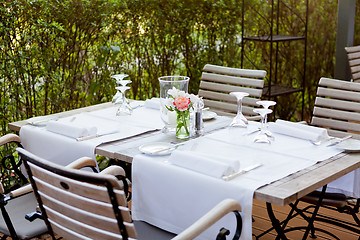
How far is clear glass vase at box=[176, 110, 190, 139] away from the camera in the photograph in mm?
2799

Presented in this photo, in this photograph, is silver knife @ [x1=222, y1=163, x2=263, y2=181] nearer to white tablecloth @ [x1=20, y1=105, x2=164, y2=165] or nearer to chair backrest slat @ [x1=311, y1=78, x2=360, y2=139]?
white tablecloth @ [x1=20, y1=105, x2=164, y2=165]

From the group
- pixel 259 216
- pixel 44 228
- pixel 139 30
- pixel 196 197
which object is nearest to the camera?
pixel 196 197

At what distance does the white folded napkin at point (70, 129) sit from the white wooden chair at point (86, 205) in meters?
0.68

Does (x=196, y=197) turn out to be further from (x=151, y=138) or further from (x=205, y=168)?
(x=151, y=138)

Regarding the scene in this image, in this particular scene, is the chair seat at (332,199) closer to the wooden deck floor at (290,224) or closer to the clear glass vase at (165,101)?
the wooden deck floor at (290,224)

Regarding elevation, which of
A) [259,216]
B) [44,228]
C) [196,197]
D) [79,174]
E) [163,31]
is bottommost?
[259,216]

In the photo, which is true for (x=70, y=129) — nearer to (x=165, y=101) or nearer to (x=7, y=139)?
(x=7, y=139)

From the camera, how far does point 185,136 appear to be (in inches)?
112

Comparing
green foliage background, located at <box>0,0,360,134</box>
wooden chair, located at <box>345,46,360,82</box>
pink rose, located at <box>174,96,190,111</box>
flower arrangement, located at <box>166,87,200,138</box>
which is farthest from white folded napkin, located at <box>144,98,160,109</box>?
wooden chair, located at <box>345,46,360,82</box>

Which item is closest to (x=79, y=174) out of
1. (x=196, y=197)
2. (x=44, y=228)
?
(x=196, y=197)

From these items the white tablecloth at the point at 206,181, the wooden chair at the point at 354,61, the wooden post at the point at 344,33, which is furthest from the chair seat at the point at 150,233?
the wooden post at the point at 344,33

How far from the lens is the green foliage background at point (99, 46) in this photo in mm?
3988

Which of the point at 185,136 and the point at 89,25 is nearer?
the point at 185,136

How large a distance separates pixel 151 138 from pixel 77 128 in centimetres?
43
